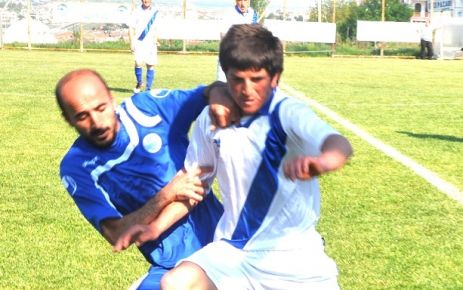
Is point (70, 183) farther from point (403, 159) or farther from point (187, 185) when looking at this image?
point (403, 159)

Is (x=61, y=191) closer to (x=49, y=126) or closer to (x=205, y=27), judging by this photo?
(x=49, y=126)

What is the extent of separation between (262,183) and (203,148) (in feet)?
1.05

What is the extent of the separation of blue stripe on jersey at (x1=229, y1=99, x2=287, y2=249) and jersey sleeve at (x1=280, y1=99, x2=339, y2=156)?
0.05 meters

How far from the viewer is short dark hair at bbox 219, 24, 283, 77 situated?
3.08m

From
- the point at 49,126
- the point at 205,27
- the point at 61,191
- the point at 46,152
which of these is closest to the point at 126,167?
the point at 61,191

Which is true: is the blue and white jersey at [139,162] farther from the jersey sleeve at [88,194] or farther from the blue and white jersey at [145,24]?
the blue and white jersey at [145,24]

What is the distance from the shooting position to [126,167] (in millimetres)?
3570

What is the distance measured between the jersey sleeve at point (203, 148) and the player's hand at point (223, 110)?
7cm

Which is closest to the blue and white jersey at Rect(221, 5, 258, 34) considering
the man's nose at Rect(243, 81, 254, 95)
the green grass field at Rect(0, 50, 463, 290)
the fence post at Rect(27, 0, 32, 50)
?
the green grass field at Rect(0, 50, 463, 290)

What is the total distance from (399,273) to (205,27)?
32545 mm

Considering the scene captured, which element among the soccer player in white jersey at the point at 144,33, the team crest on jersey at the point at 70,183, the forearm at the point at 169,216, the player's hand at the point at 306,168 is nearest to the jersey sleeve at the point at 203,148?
the forearm at the point at 169,216

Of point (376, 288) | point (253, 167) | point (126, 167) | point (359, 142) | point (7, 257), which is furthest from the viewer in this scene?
point (359, 142)

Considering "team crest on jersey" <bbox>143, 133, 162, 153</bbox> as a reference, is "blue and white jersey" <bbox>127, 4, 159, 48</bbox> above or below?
above

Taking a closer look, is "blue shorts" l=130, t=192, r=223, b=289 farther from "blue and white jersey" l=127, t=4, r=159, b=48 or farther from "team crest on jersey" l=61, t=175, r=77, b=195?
"blue and white jersey" l=127, t=4, r=159, b=48
